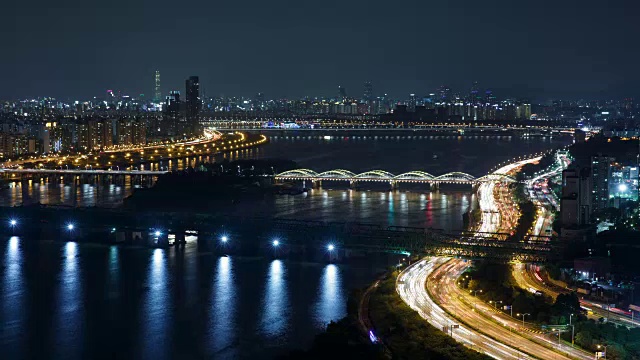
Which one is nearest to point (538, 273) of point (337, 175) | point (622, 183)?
point (622, 183)

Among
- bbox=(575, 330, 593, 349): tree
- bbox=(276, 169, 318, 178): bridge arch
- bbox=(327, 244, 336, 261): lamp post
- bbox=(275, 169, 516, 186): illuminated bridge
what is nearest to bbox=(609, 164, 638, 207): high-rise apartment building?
bbox=(275, 169, 516, 186): illuminated bridge

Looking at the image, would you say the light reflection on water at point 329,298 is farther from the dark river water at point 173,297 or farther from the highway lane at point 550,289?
the highway lane at point 550,289

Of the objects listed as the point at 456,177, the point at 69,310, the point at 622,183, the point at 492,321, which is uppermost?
the point at 622,183

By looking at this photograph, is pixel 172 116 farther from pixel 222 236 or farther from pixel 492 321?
pixel 492 321

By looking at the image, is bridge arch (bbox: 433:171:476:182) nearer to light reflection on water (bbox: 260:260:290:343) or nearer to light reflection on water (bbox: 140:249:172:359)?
light reflection on water (bbox: 260:260:290:343)

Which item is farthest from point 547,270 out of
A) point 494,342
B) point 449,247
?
point 494,342

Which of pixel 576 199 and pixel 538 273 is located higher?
pixel 576 199

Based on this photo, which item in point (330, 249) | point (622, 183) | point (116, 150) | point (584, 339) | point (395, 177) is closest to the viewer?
point (584, 339)
